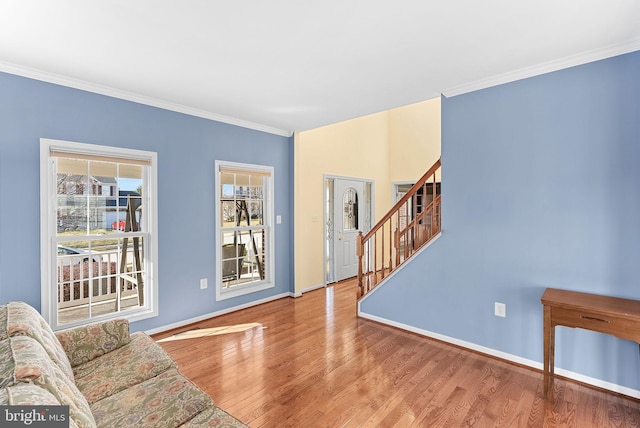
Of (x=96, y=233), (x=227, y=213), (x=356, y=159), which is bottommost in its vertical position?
(x=96, y=233)

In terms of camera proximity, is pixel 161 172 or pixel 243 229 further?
pixel 243 229

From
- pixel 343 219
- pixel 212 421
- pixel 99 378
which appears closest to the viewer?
pixel 212 421

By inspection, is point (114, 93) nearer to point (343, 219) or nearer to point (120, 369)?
point (120, 369)

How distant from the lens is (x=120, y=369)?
1801mm

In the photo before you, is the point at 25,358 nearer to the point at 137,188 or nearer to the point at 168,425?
the point at 168,425

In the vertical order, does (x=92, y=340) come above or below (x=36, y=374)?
below

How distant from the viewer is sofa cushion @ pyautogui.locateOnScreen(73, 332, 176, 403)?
1.65m

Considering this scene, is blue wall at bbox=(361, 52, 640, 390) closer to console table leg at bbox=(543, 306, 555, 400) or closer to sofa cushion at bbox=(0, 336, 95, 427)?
console table leg at bbox=(543, 306, 555, 400)

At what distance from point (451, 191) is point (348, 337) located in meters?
1.81

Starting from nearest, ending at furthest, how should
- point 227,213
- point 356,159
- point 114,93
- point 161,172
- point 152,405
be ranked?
point 152,405 → point 114,93 → point 161,172 → point 227,213 → point 356,159

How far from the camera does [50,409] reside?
3.01ft

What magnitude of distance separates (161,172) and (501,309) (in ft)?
11.8

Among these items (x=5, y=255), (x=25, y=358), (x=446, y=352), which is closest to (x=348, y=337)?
(x=446, y=352)

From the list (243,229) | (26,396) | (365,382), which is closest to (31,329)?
(26,396)
